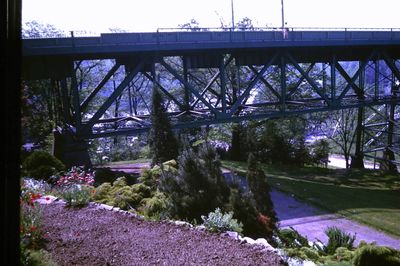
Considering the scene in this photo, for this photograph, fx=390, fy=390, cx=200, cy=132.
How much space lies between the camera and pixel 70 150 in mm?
17797

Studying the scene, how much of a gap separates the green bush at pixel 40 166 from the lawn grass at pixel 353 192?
986 cm

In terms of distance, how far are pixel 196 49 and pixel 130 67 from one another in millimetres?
3514

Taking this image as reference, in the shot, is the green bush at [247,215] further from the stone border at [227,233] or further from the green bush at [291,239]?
the stone border at [227,233]

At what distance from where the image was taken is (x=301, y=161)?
3356 centimetres

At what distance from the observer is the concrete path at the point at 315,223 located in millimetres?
11562

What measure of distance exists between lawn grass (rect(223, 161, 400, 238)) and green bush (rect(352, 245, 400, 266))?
5.98 meters

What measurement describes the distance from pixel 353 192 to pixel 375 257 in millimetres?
12776

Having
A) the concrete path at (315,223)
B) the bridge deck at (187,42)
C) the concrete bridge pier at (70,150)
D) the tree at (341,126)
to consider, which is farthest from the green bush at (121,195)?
the tree at (341,126)

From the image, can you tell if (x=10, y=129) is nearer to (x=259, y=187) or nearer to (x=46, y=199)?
(x=46, y=199)

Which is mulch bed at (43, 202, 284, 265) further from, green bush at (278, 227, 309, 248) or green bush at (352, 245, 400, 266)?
green bush at (278, 227, 309, 248)

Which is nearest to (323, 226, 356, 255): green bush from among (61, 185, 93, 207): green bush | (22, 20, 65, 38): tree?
(61, 185, 93, 207): green bush

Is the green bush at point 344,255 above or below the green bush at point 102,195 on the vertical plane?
below

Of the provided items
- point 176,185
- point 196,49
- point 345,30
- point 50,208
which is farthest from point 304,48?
point 50,208

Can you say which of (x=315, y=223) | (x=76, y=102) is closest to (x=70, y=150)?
(x=76, y=102)
